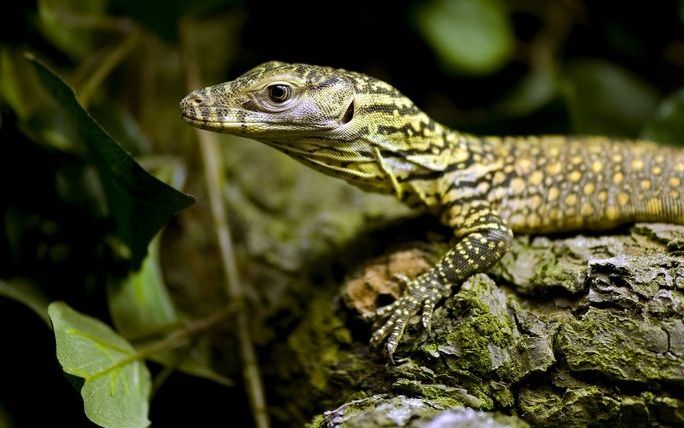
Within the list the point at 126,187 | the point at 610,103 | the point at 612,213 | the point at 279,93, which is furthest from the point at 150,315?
the point at 610,103

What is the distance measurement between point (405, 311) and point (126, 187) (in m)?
1.65

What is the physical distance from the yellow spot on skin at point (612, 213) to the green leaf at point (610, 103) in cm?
219

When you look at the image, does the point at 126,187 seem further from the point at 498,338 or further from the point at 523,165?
the point at 523,165

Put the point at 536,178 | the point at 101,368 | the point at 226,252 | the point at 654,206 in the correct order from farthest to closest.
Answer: the point at 226,252
the point at 536,178
the point at 654,206
the point at 101,368

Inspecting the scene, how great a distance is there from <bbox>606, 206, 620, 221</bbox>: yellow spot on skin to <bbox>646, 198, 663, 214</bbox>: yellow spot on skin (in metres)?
0.17

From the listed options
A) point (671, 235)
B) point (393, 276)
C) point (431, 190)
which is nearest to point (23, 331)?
point (393, 276)

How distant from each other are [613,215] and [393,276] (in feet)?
4.56

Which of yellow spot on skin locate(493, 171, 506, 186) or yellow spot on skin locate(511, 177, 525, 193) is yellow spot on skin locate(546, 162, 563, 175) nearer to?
yellow spot on skin locate(511, 177, 525, 193)

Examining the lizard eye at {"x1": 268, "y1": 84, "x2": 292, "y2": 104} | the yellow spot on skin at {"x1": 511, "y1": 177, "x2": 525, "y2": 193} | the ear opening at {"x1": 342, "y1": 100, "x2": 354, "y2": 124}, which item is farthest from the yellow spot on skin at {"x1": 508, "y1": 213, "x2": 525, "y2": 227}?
the lizard eye at {"x1": 268, "y1": 84, "x2": 292, "y2": 104}

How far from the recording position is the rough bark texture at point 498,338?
306 cm

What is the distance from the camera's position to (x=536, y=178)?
4.21m

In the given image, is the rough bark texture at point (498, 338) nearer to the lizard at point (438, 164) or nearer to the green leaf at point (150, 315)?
the lizard at point (438, 164)

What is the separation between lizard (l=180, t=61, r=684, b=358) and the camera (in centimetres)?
361

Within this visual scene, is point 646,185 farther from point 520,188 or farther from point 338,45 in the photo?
point 338,45
